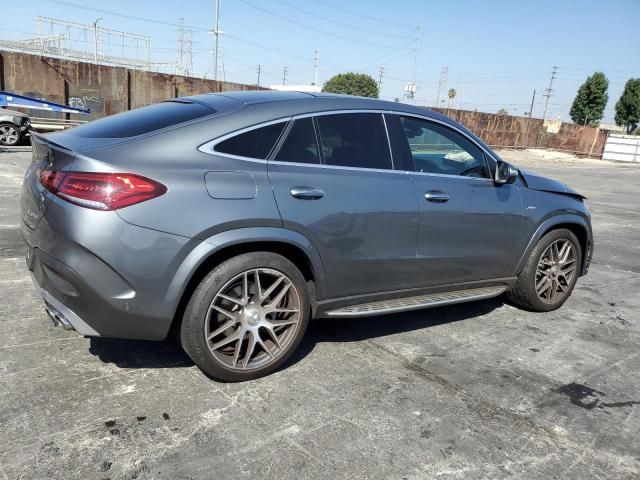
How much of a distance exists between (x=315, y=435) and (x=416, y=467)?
0.53m

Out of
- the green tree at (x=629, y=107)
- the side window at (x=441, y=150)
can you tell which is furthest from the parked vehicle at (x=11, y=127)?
the green tree at (x=629, y=107)

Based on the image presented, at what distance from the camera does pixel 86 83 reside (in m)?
21.5

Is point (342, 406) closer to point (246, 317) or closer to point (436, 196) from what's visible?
point (246, 317)

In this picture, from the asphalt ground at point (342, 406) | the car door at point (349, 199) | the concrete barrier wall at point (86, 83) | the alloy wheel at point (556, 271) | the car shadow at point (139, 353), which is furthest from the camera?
the concrete barrier wall at point (86, 83)

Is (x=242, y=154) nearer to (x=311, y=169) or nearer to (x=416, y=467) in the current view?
(x=311, y=169)

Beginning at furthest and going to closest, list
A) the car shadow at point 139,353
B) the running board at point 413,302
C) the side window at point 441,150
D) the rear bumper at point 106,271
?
the side window at point 441,150
the running board at point 413,302
the car shadow at point 139,353
the rear bumper at point 106,271

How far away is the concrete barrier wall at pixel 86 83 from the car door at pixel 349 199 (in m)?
18.3

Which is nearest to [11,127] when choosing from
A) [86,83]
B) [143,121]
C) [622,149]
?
[86,83]

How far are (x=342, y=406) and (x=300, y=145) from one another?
1.59m

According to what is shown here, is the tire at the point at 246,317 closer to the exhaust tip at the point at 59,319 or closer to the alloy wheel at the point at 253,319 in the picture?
the alloy wheel at the point at 253,319

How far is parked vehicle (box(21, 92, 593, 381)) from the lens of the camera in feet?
9.30

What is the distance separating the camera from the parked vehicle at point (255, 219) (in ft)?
9.30

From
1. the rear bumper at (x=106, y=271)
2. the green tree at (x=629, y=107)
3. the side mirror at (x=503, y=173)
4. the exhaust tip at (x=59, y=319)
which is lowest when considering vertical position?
the exhaust tip at (x=59, y=319)

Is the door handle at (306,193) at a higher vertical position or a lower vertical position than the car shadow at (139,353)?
higher
